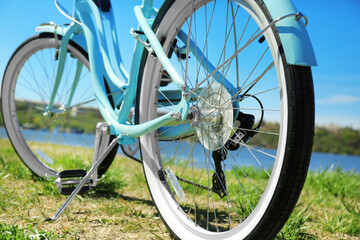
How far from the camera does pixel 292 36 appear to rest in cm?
104

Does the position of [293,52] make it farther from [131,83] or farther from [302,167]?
[131,83]

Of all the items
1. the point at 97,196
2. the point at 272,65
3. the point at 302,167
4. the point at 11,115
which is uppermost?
the point at 272,65

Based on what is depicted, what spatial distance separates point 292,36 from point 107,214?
1.38 meters

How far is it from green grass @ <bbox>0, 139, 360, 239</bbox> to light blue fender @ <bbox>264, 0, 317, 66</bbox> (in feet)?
3.15

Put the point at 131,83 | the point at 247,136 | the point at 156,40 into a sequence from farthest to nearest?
the point at 131,83, the point at 156,40, the point at 247,136

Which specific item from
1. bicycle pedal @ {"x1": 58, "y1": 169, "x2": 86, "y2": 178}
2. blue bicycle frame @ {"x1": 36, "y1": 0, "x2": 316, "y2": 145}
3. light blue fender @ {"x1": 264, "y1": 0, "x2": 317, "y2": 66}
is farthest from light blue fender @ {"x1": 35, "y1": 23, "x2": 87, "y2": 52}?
light blue fender @ {"x1": 264, "y1": 0, "x2": 317, "y2": 66}

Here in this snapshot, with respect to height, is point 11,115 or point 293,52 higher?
point 293,52

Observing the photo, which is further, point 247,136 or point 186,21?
point 186,21

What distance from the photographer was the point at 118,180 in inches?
101

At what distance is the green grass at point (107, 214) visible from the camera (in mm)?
1595

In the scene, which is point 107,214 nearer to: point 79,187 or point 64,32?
point 79,187

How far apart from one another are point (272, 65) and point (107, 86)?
4.13 ft

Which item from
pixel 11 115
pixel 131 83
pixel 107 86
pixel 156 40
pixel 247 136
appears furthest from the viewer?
pixel 11 115

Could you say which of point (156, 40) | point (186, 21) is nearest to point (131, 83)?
point (156, 40)
